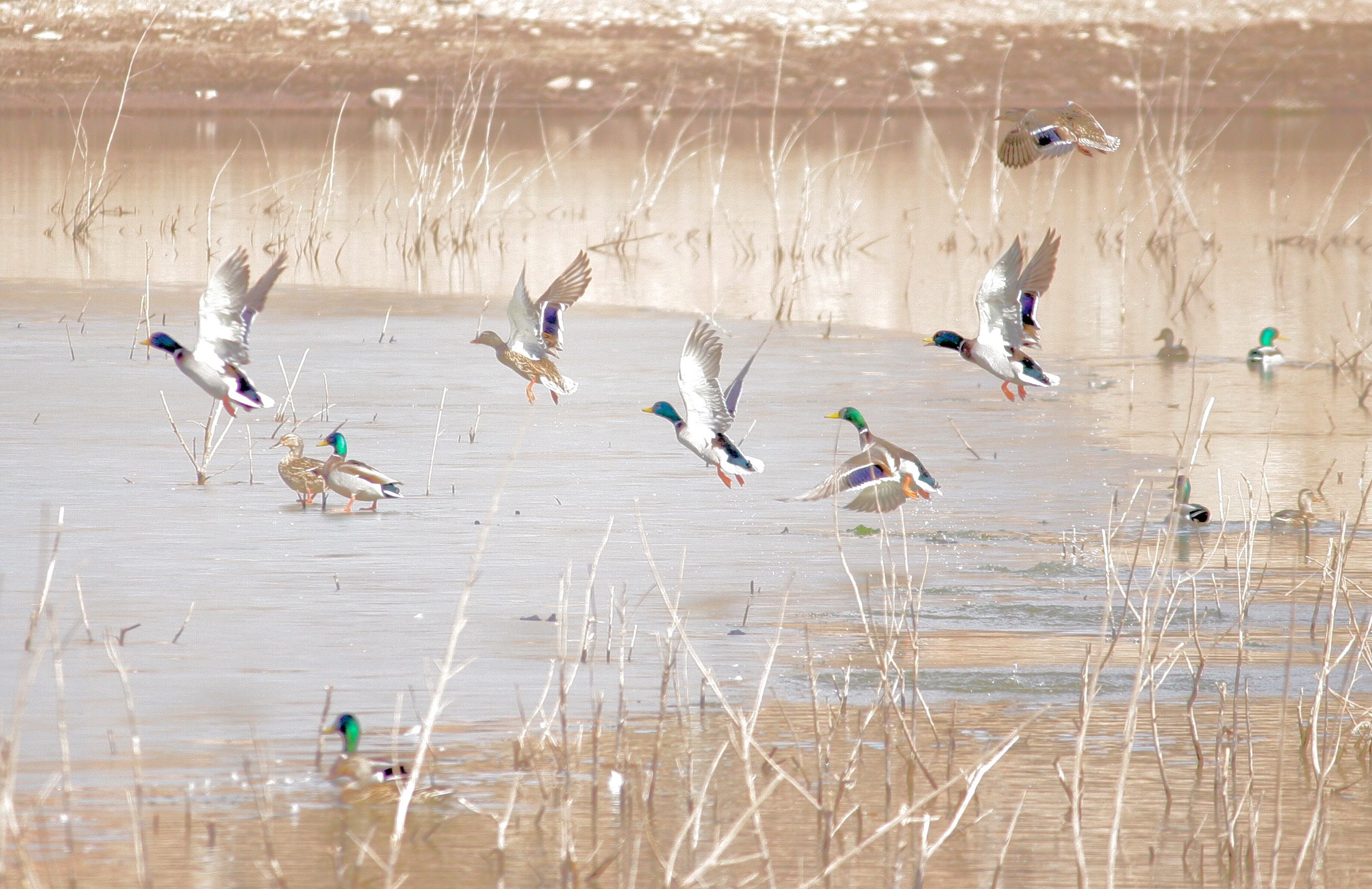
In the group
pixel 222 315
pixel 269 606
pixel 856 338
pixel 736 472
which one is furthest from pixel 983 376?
pixel 269 606

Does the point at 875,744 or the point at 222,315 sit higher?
the point at 222,315

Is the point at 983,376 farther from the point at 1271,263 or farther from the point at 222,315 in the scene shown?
the point at 1271,263

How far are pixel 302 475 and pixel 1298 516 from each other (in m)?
3.91

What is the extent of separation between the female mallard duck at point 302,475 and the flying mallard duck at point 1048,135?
2.96m

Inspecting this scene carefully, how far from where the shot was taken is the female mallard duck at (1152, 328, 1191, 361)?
14.4 metres

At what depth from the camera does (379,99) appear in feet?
160

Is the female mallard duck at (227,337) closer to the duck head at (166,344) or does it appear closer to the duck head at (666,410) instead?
the duck head at (166,344)

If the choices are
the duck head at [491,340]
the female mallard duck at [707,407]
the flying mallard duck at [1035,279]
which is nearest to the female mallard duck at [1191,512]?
the flying mallard duck at [1035,279]

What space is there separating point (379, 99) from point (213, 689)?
143 feet

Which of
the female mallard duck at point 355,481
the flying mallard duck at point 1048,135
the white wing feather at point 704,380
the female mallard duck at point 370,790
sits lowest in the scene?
the female mallard duck at point 370,790

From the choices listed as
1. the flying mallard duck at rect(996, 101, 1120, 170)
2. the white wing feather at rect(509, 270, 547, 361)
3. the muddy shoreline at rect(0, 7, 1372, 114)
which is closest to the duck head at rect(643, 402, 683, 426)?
the white wing feather at rect(509, 270, 547, 361)

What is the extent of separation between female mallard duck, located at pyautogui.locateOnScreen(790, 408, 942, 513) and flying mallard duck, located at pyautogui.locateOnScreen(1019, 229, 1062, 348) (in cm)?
66

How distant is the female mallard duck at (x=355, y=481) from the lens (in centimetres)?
872

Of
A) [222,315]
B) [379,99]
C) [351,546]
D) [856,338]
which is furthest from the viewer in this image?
[379,99]
